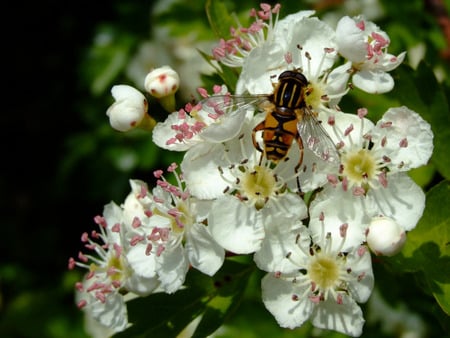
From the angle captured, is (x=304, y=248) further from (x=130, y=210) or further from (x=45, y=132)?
(x=45, y=132)

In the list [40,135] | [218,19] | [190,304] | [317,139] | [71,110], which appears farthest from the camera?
[40,135]

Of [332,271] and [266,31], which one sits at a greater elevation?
[266,31]

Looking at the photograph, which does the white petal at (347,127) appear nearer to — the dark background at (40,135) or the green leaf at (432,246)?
the green leaf at (432,246)

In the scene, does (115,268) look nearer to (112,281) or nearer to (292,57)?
(112,281)

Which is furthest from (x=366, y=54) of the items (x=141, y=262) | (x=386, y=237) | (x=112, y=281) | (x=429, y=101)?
(x=112, y=281)

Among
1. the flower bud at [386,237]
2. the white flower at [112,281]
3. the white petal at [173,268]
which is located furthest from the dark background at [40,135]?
the flower bud at [386,237]

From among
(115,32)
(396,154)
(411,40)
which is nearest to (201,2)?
(115,32)
